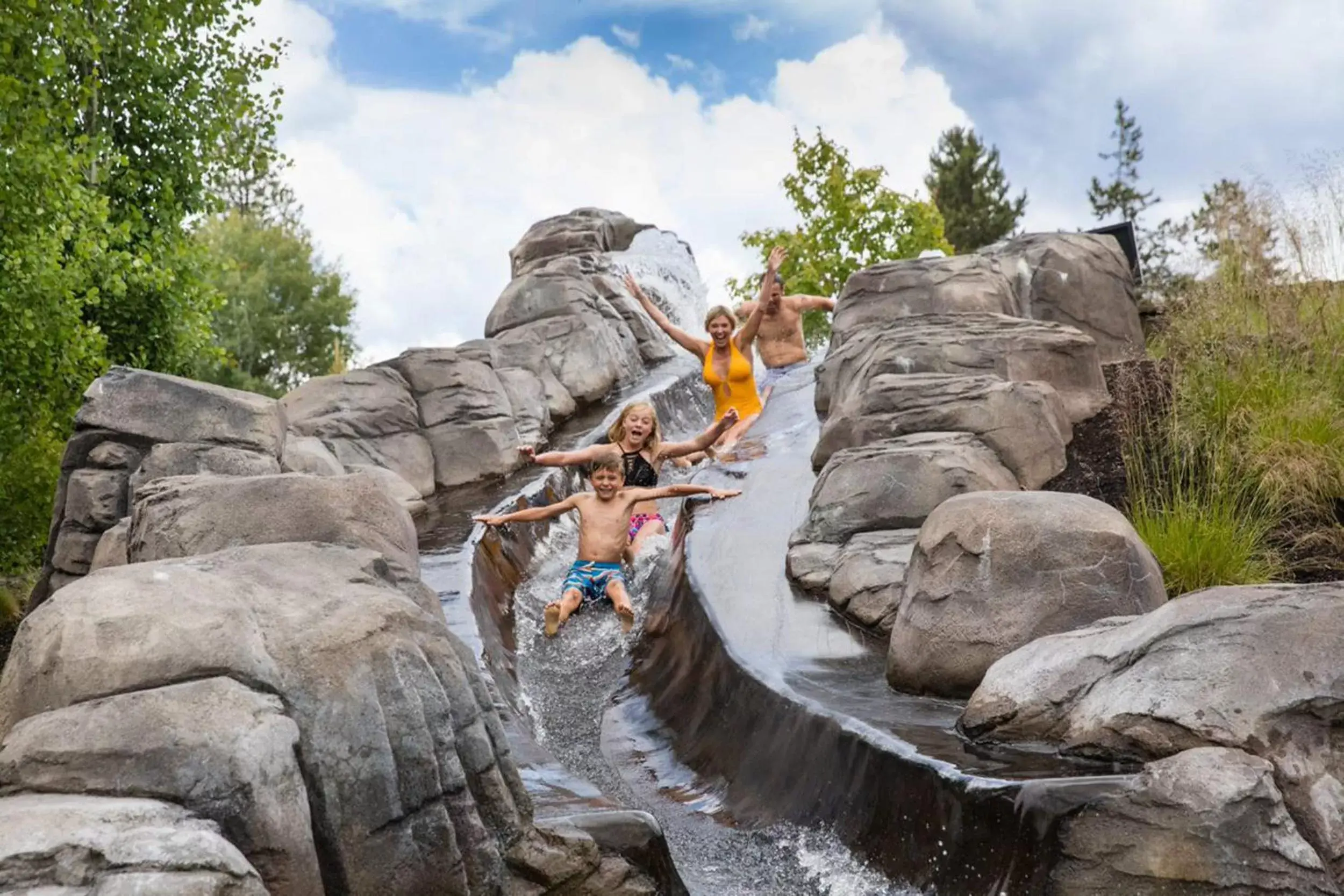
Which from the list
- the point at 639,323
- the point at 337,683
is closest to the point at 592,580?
the point at 337,683

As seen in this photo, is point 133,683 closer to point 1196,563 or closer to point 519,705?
point 519,705

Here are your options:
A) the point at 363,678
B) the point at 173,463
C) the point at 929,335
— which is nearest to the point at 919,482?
the point at 929,335

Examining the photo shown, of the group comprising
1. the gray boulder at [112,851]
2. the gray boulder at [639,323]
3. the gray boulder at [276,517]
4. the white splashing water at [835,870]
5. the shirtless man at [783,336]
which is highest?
the gray boulder at [639,323]

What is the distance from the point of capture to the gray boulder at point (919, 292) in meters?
11.2

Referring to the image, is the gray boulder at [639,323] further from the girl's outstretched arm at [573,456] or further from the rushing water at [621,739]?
the girl's outstretched arm at [573,456]

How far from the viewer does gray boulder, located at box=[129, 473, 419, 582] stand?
17.5ft

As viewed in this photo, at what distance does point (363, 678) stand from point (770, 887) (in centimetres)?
177

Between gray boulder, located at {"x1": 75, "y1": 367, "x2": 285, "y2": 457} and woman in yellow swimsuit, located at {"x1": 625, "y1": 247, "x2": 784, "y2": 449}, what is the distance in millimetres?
4494

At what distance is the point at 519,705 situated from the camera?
265 inches

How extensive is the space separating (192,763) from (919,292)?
9.20 metres

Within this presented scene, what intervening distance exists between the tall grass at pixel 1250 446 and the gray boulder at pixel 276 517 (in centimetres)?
358

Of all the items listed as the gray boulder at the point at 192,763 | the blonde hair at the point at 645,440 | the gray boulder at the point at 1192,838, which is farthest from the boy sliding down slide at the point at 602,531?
the gray boulder at the point at 192,763

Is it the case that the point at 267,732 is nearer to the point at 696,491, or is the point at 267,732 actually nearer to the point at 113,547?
the point at 113,547

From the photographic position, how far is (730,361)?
39.4 feet
